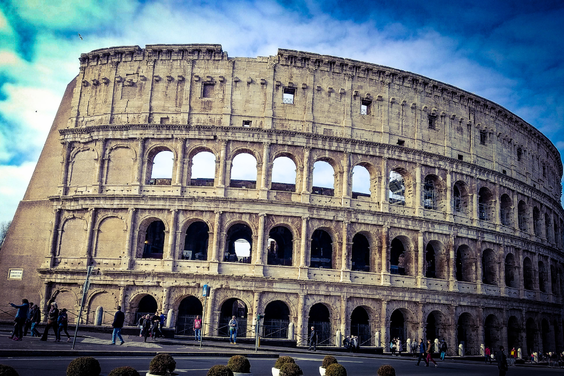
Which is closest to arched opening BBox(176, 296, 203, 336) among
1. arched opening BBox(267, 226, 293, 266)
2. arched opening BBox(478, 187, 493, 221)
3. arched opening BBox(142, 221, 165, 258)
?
arched opening BBox(142, 221, 165, 258)

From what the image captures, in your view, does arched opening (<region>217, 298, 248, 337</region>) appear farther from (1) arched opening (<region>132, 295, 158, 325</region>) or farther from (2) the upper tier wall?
(2) the upper tier wall

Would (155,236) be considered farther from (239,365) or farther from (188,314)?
(239,365)

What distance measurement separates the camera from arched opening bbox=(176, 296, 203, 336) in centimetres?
2847

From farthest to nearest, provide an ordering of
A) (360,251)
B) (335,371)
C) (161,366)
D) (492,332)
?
1. (492,332)
2. (360,251)
3. (335,371)
4. (161,366)

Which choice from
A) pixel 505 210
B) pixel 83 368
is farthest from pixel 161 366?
pixel 505 210

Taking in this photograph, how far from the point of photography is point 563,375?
74.4 ft

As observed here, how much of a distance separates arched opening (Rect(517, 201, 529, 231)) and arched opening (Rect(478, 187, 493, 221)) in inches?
190

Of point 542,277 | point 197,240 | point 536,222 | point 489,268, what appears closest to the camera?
point 197,240

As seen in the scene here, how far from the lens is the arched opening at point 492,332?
34.1m

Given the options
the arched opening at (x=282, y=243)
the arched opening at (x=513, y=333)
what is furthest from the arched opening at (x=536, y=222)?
the arched opening at (x=282, y=243)

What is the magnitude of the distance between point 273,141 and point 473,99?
55.5ft

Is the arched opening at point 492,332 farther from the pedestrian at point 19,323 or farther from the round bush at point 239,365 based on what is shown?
the pedestrian at point 19,323

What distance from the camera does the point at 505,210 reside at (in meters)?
38.2

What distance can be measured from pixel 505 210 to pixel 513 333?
377 inches
